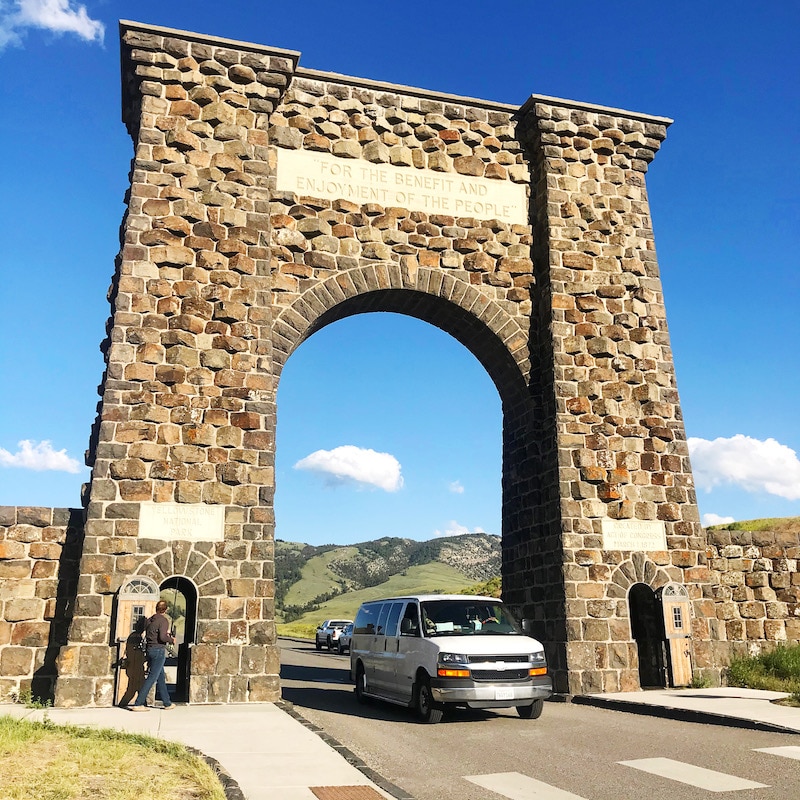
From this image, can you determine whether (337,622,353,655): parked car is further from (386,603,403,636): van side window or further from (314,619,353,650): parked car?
(386,603,403,636): van side window

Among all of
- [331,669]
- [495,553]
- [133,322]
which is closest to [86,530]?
[133,322]

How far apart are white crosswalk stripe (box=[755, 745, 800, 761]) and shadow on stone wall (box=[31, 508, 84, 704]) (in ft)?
31.9

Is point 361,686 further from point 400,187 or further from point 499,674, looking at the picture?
point 400,187

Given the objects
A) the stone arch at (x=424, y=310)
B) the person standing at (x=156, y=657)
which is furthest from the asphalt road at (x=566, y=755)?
the stone arch at (x=424, y=310)

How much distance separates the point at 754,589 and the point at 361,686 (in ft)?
26.2

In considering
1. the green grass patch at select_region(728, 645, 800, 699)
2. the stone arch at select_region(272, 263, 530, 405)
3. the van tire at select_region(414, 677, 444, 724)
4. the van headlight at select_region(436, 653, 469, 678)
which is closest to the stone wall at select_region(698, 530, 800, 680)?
the green grass patch at select_region(728, 645, 800, 699)

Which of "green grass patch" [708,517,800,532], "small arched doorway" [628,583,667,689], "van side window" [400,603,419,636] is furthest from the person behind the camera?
"green grass patch" [708,517,800,532]

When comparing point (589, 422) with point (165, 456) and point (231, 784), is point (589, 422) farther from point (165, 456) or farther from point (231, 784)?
point (231, 784)

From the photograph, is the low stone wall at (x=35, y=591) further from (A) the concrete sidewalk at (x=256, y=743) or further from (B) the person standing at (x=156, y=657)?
(B) the person standing at (x=156, y=657)

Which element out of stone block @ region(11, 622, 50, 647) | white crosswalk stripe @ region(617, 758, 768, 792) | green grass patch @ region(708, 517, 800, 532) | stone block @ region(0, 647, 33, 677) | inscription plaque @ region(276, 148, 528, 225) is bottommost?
white crosswalk stripe @ region(617, 758, 768, 792)

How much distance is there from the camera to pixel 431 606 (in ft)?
40.6

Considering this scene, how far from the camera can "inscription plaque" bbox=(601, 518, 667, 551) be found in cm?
1501

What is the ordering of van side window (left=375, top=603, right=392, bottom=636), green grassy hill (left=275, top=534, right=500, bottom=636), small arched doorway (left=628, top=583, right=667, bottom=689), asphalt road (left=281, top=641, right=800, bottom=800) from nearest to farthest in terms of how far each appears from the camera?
1. asphalt road (left=281, top=641, right=800, bottom=800)
2. van side window (left=375, top=603, right=392, bottom=636)
3. small arched doorway (left=628, top=583, right=667, bottom=689)
4. green grassy hill (left=275, top=534, right=500, bottom=636)

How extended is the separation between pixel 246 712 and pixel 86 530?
392 centimetres
